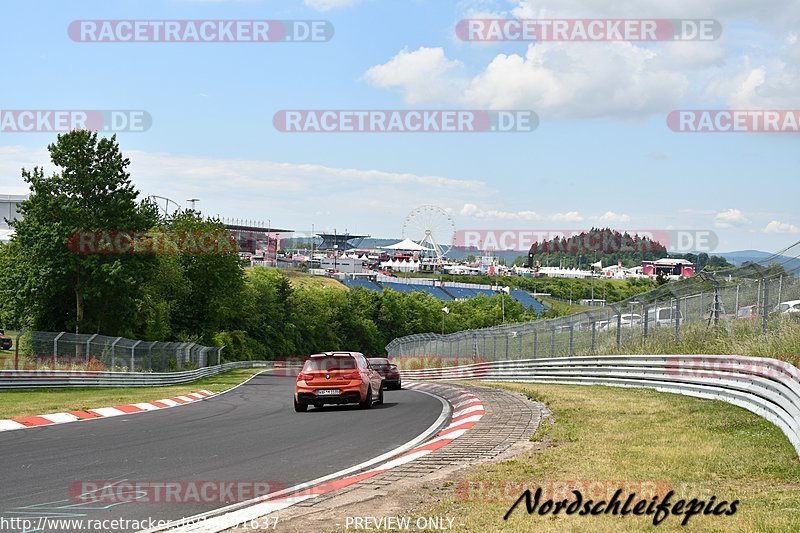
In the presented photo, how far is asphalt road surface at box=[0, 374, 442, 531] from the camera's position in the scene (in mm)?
8086

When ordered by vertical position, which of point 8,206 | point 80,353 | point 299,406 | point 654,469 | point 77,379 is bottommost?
point 77,379

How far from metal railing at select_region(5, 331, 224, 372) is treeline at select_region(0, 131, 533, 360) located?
1754 cm

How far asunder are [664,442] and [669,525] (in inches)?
179

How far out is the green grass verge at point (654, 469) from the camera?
21.4 ft

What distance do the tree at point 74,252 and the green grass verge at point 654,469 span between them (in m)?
47.4

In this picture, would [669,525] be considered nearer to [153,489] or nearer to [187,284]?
[153,489]

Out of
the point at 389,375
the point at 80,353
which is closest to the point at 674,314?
the point at 389,375

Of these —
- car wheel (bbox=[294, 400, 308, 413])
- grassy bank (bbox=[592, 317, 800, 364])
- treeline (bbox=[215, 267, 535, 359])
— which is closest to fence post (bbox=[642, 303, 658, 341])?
grassy bank (bbox=[592, 317, 800, 364])

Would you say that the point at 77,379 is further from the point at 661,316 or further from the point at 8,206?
the point at 8,206

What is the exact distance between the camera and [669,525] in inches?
250

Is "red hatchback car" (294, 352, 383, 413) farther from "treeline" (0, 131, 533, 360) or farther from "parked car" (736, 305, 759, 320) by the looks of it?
"treeline" (0, 131, 533, 360)

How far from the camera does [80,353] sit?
1284 inches

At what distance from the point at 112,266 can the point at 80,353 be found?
24680 millimetres

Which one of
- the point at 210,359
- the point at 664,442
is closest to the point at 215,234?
the point at 210,359
